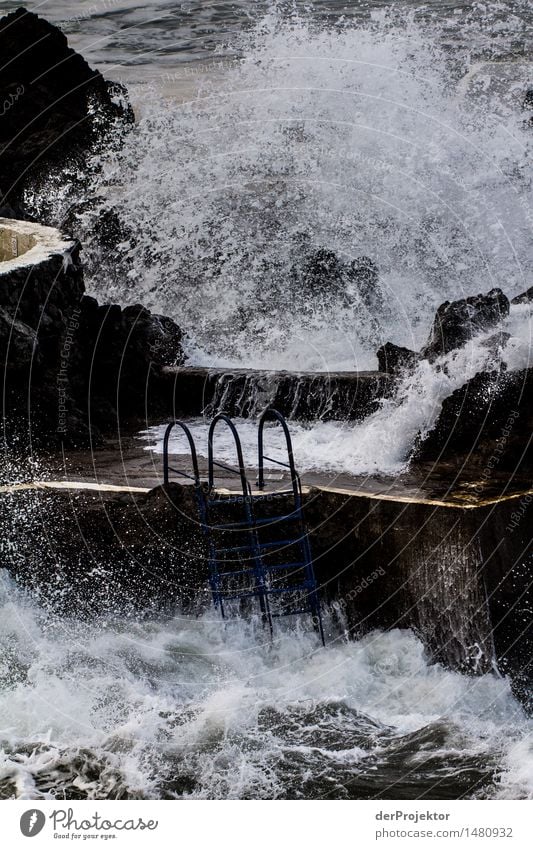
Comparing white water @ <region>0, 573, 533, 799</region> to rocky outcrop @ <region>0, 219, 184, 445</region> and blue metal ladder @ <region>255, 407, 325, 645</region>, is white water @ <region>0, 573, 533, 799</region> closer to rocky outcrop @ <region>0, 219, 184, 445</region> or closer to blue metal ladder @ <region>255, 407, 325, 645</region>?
blue metal ladder @ <region>255, 407, 325, 645</region>

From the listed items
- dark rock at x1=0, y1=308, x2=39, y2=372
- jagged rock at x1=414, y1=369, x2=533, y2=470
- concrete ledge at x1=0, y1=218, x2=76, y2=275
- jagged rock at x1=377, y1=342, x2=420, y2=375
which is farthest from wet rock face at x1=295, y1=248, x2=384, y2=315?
dark rock at x1=0, y1=308, x2=39, y2=372

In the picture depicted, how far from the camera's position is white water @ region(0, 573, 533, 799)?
12.8 ft

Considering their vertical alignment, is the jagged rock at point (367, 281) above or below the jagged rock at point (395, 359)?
above

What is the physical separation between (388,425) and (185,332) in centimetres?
307

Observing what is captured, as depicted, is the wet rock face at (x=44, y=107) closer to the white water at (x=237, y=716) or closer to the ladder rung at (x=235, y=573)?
the ladder rung at (x=235, y=573)

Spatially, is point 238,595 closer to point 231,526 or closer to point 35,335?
point 231,526

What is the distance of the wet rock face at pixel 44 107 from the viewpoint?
25.5ft

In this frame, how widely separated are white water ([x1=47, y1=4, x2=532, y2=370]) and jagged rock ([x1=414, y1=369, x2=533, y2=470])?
95.8 inches

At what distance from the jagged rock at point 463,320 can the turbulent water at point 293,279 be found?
0.37 metres

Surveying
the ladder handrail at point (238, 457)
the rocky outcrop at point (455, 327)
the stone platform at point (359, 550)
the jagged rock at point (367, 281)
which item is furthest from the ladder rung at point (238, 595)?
the jagged rock at point (367, 281)

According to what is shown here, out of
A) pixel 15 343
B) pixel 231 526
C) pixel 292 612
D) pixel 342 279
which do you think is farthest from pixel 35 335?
pixel 342 279

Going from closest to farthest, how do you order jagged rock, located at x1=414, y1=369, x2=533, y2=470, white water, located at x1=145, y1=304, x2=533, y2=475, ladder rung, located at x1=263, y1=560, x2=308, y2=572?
ladder rung, located at x1=263, y1=560, x2=308, y2=572, jagged rock, located at x1=414, y1=369, x2=533, y2=470, white water, located at x1=145, y1=304, x2=533, y2=475

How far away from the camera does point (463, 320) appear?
654 centimetres

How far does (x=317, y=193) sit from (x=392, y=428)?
3.73 metres
